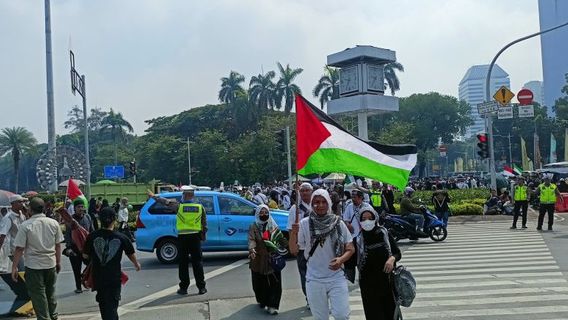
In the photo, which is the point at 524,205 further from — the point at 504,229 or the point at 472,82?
the point at 472,82

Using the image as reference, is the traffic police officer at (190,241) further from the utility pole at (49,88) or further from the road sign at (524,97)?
the utility pole at (49,88)

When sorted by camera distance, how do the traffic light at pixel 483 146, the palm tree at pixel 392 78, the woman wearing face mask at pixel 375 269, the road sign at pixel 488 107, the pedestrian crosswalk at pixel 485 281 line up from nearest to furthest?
the woman wearing face mask at pixel 375 269 → the pedestrian crosswalk at pixel 485 281 → the road sign at pixel 488 107 → the traffic light at pixel 483 146 → the palm tree at pixel 392 78

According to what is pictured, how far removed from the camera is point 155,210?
14.5 meters

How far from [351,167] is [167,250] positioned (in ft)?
26.5

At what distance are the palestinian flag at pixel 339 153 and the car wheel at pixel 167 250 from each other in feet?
25.6

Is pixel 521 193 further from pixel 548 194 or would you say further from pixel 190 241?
pixel 190 241

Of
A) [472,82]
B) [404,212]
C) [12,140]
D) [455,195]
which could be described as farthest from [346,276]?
[472,82]

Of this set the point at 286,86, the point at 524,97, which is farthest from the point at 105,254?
the point at 286,86

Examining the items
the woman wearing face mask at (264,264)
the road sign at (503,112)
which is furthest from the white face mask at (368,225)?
the road sign at (503,112)

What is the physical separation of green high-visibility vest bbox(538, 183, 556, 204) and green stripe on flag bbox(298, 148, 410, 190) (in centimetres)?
1208

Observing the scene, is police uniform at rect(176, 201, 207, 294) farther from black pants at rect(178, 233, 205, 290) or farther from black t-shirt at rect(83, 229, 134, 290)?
black t-shirt at rect(83, 229, 134, 290)

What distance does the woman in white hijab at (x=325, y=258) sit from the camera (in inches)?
223

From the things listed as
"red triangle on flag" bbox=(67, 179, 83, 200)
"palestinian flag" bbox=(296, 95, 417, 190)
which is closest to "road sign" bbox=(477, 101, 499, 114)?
"red triangle on flag" bbox=(67, 179, 83, 200)

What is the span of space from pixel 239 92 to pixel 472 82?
140 m
